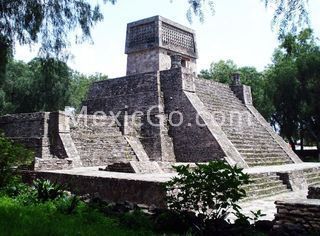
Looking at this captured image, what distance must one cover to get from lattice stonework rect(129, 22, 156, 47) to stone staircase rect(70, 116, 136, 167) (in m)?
6.99

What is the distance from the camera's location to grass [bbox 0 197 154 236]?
4.23m

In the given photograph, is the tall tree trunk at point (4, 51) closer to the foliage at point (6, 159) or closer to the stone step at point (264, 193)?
the foliage at point (6, 159)

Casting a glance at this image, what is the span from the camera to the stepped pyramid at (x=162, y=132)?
11.1 meters

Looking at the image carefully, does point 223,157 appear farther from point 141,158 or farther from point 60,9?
point 60,9

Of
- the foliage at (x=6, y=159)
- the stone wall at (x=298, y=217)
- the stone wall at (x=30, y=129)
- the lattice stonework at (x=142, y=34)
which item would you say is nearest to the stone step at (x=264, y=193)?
the stone wall at (x=298, y=217)

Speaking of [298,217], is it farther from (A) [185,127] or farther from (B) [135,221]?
(A) [185,127]

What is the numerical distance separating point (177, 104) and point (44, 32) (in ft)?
28.9

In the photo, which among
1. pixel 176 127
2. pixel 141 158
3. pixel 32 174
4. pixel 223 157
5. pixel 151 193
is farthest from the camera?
pixel 176 127

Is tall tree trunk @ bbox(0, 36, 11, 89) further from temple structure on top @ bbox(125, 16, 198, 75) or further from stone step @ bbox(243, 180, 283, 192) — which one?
temple structure on top @ bbox(125, 16, 198, 75)

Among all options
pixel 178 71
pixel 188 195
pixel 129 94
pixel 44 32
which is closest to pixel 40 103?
pixel 129 94

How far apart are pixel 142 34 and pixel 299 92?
1015cm

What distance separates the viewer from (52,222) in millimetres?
4641

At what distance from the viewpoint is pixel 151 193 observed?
284 inches

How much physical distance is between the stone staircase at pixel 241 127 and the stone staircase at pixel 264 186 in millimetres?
2927
